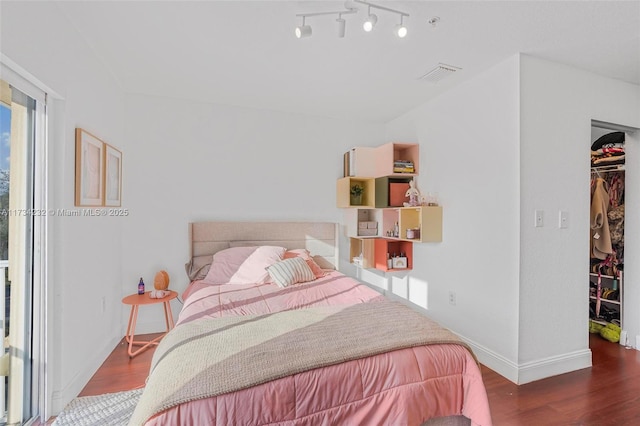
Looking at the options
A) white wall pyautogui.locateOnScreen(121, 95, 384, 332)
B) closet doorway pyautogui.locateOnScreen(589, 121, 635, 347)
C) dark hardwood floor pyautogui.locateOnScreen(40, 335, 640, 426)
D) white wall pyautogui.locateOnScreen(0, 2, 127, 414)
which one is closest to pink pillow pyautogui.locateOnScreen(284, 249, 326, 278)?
white wall pyautogui.locateOnScreen(121, 95, 384, 332)

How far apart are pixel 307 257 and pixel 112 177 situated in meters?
1.87

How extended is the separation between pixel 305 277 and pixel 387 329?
3.96 ft

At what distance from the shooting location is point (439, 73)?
8.45 ft

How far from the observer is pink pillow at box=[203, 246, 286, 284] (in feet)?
9.23

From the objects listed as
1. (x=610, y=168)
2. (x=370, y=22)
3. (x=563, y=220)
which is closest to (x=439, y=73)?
(x=370, y=22)

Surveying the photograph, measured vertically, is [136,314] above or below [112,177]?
below

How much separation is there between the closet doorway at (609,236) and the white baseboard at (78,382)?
4.44m

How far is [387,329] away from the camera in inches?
66.2

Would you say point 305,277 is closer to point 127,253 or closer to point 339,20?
point 127,253

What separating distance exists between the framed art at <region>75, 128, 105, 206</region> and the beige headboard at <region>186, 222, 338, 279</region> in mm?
985

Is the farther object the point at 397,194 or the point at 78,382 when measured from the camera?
the point at 397,194

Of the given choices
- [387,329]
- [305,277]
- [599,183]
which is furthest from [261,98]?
[599,183]

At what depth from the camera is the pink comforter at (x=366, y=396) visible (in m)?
1.20

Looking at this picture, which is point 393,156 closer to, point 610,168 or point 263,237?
point 263,237
